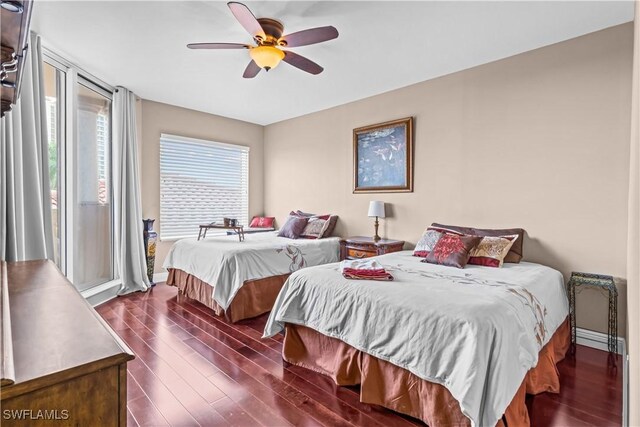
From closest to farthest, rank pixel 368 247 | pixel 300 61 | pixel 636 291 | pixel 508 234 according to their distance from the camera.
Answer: pixel 636 291 → pixel 300 61 → pixel 508 234 → pixel 368 247

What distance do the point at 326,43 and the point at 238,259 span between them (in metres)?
2.22

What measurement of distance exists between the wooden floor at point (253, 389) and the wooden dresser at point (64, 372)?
122 centimetres

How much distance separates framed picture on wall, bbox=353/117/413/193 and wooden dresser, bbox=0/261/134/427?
3.62 metres

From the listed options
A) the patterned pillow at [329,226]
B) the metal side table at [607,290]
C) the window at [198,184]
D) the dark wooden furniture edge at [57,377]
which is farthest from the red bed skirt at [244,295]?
the metal side table at [607,290]

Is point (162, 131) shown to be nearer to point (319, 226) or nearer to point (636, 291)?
point (319, 226)

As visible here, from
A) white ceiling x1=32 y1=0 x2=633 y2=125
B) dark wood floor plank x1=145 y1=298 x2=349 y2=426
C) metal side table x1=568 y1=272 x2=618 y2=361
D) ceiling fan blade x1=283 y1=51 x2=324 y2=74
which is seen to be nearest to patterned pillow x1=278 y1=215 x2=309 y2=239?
dark wood floor plank x1=145 y1=298 x2=349 y2=426

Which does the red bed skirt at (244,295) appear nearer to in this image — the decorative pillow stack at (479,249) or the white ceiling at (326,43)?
→ the decorative pillow stack at (479,249)

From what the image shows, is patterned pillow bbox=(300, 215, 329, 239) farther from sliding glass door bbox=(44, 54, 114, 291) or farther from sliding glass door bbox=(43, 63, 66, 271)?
sliding glass door bbox=(43, 63, 66, 271)

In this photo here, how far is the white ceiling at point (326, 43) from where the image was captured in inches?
95.2

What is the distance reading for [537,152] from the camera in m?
3.03

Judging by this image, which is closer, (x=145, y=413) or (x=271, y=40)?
(x=145, y=413)

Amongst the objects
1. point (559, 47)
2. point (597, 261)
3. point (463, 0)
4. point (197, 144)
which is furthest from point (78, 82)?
point (597, 261)

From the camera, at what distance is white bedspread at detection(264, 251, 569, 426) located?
1.51m

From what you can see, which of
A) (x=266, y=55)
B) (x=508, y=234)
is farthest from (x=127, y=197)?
(x=508, y=234)
